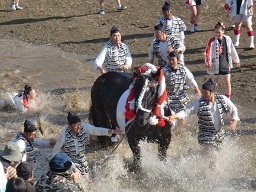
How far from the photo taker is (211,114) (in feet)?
26.9

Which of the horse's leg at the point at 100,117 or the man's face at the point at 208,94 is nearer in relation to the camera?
the man's face at the point at 208,94

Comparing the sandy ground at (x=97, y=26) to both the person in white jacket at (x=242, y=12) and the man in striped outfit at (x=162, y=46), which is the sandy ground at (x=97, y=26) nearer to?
the person in white jacket at (x=242, y=12)

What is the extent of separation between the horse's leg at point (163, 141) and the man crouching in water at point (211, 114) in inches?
12.7

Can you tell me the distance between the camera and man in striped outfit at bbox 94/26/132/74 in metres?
10.2

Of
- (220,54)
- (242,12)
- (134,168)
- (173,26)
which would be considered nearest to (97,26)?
(242,12)

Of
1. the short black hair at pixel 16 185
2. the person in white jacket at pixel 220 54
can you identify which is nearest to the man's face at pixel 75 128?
the short black hair at pixel 16 185

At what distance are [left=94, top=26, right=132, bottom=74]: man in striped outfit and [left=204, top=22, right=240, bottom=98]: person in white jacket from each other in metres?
1.46

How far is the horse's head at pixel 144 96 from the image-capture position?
25.5ft

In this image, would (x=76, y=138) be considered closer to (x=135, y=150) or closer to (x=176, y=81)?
(x=135, y=150)

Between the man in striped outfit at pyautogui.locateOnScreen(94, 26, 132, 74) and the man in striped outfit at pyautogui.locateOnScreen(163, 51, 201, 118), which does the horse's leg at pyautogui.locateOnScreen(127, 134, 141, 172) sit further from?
the man in striped outfit at pyautogui.locateOnScreen(94, 26, 132, 74)

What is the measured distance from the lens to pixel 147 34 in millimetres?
14930

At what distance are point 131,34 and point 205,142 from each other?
7.03 meters

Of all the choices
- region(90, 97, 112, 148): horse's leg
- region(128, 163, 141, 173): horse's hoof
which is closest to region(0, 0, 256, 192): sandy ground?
region(128, 163, 141, 173): horse's hoof

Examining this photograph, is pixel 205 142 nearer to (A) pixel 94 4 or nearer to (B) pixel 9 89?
(B) pixel 9 89
